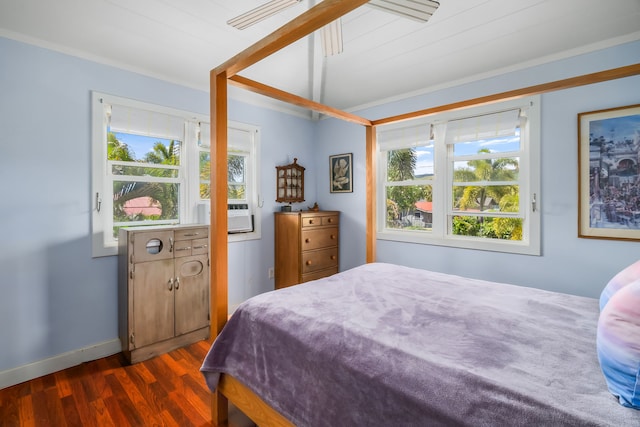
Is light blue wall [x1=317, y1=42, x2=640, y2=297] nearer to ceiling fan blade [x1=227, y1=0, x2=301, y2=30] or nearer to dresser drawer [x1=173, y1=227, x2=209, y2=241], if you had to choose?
ceiling fan blade [x1=227, y1=0, x2=301, y2=30]

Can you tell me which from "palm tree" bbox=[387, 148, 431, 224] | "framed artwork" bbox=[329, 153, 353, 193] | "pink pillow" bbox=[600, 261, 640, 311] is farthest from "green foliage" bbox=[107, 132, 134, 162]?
"pink pillow" bbox=[600, 261, 640, 311]

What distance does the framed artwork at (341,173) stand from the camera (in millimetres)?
3947

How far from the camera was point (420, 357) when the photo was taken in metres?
1.08

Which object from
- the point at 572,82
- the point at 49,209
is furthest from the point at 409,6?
the point at 49,209

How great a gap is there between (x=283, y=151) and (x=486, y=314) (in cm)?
308

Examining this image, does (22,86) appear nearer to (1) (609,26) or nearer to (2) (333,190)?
(2) (333,190)

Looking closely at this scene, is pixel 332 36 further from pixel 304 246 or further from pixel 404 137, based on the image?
pixel 304 246

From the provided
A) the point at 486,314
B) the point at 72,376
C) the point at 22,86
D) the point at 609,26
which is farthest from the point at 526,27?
the point at 72,376

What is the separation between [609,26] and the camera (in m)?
2.17

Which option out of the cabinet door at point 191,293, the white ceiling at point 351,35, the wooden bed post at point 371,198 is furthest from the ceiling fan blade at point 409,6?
the cabinet door at point 191,293

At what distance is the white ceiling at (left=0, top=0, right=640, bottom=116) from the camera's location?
2012 mm

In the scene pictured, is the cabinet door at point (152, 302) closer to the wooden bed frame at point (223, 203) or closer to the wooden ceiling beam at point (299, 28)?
the wooden bed frame at point (223, 203)

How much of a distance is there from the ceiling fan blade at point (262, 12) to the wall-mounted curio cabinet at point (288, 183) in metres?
2.17

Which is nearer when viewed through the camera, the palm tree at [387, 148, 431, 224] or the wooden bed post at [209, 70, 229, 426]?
the wooden bed post at [209, 70, 229, 426]
